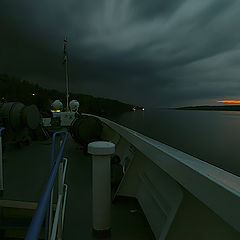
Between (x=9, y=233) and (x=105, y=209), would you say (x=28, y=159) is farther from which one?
(x=105, y=209)

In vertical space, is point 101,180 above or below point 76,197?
above

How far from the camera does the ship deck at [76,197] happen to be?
7.00 feet

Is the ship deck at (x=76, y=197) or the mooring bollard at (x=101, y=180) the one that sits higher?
the mooring bollard at (x=101, y=180)

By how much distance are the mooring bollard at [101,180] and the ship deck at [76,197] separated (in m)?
0.32

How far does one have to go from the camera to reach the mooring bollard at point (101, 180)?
1.78m

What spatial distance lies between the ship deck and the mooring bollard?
1.05 feet

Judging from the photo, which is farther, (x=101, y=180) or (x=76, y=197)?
(x=76, y=197)

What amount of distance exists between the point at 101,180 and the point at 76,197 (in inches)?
53.2

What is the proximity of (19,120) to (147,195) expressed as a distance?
5.19 m

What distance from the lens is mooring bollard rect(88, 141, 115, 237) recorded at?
1775mm

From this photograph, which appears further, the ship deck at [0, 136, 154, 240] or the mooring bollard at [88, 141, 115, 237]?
the ship deck at [0, 136, 154, 240]

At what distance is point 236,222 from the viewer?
2.25 feet

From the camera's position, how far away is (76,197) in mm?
2904

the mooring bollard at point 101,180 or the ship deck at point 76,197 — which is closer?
the mooring bollard at point 101,180
